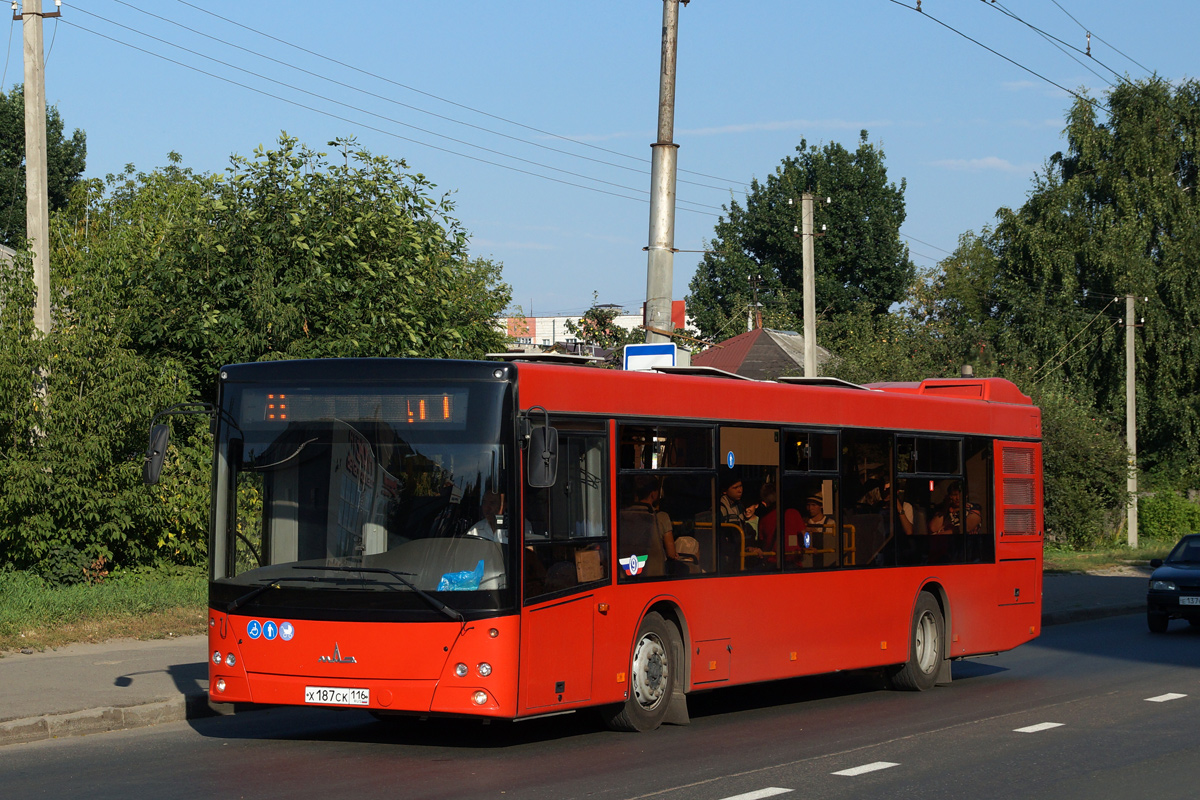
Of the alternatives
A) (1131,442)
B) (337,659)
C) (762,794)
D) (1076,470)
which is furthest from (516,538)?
(1131,442)

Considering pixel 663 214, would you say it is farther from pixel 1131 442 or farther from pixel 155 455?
pixel 1131 442

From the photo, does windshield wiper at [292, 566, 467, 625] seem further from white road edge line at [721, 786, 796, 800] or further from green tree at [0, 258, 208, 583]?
green tree at [0, 258, 208, 583]

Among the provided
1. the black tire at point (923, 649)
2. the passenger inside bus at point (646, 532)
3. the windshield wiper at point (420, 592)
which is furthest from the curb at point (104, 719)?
the black tire at point (923, 649)

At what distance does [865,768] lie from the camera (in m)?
8.94

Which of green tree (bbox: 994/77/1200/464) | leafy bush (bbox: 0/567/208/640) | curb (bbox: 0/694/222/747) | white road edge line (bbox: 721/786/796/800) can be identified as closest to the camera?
white road edge line (bbox: 721/786/796/800)

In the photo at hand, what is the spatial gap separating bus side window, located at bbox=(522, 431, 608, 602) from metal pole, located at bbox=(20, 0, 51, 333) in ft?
32.3

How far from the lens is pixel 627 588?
10102mm

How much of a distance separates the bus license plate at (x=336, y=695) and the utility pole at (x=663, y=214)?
6887mm

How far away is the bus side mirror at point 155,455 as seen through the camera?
9.14 m

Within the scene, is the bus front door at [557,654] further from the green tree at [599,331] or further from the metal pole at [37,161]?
the green tree at [599,331]

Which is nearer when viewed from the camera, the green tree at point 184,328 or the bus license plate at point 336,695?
the bus license plate at point 336,695

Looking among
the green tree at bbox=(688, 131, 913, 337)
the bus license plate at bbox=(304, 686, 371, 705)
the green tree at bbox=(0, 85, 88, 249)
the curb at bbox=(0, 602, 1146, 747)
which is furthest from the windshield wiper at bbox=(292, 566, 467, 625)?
the green tree at bbox=(688, 131, 913, 337)

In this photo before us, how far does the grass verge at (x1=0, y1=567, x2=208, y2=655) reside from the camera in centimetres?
1407

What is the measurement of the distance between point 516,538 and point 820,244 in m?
59.5
